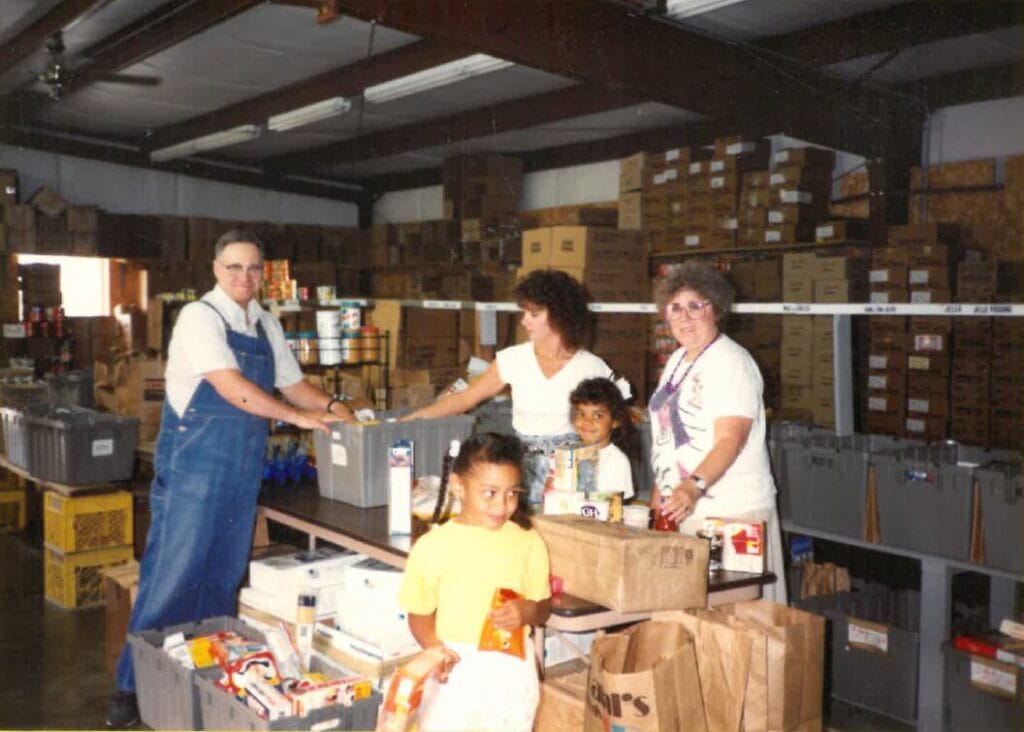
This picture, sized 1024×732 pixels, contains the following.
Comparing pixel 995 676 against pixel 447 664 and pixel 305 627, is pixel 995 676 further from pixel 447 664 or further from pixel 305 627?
pixel 305 627

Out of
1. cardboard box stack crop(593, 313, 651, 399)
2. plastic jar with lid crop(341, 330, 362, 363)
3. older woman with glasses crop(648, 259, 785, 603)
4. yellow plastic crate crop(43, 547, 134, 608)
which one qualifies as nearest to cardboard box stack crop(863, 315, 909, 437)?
cardboard box stack crop(593, 313, 651, 399)

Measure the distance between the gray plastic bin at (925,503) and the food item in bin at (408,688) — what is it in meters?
2.15

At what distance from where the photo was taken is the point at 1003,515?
11.4ft

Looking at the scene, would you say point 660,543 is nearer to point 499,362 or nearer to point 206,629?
point 499,362

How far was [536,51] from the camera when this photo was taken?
17.4ft

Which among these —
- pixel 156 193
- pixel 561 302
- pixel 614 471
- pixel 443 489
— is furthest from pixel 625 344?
pixel 156 193

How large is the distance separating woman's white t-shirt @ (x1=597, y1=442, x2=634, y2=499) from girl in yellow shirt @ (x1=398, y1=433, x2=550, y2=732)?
77 cm

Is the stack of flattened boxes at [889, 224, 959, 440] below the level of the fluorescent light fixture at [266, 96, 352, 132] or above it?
below

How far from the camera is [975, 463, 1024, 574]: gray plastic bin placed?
3436 mm

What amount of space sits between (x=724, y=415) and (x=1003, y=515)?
49.5 inches

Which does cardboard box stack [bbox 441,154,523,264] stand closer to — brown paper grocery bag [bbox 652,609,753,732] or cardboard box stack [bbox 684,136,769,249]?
cardboard box stack [bbox 684,136,769,249]

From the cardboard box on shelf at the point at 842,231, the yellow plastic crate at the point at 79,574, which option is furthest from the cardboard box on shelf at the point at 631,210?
the yellow plastic crate at the point at 79,574

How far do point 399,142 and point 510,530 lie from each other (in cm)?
819

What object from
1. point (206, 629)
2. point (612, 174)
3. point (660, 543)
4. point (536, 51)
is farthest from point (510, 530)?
point (612, 174)
